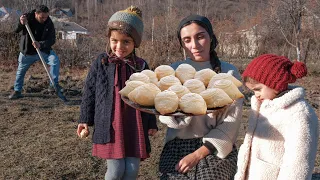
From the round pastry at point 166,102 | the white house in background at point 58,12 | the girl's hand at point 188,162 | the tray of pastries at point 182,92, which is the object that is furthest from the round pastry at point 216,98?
the white house in background at point 58,12

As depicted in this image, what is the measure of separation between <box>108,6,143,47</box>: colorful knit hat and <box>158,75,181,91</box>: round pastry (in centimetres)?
48

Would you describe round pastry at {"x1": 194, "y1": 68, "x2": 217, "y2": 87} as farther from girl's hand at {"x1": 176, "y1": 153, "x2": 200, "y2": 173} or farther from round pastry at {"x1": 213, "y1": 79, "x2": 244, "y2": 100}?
girl's hand at {"x1": 176, "y1": 153, "x2": 200, "y2": 173}

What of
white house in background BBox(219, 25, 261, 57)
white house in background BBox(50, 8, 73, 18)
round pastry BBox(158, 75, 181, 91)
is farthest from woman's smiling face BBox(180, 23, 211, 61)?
white house in background BBox(50, 8, 73, 18)

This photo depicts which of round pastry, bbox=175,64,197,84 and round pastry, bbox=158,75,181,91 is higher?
round pastry, bbox=175,64,197,84

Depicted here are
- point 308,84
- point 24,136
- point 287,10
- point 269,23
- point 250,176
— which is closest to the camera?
point 250,176

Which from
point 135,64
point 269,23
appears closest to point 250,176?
point 135,64

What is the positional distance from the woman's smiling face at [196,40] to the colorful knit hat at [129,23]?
31 cm

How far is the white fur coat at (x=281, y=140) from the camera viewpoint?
1586mm

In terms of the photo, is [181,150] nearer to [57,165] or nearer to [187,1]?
[57,165]

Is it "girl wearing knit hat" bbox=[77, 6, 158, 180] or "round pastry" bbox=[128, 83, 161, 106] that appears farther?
"girl wearing knit hat" bbox=[77, 6, 158, 180]

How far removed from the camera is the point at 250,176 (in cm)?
179

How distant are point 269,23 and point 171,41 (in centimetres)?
480

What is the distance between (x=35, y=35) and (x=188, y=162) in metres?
5.07

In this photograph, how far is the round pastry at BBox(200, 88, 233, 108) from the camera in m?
1.67
